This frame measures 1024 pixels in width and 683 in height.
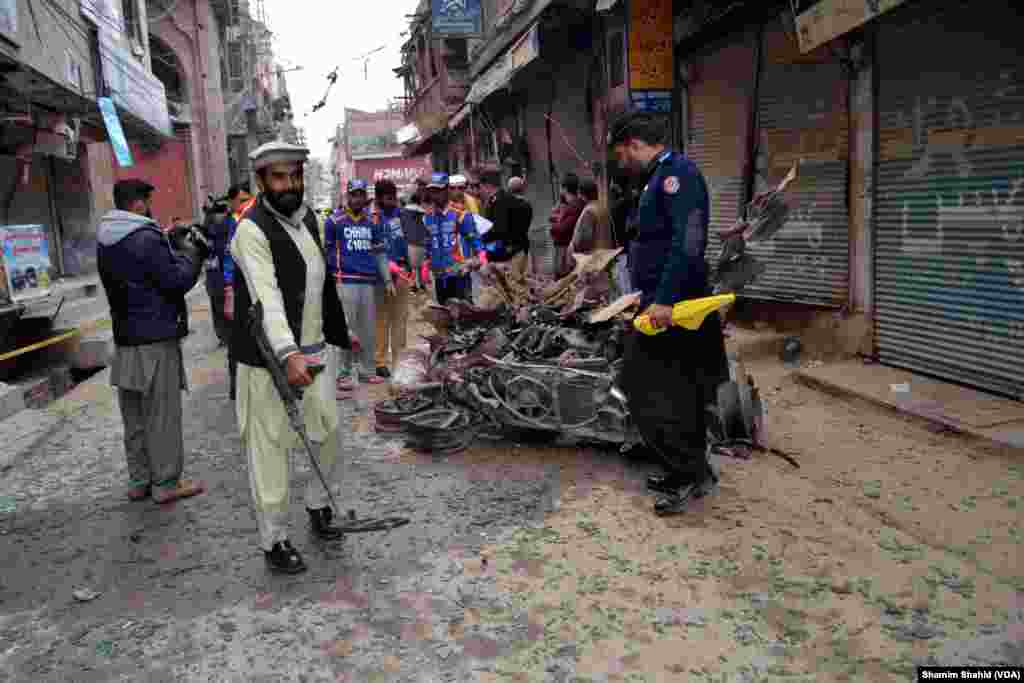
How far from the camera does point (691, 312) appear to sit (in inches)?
148

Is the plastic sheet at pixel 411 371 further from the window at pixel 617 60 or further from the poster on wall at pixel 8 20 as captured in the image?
the poster on wall at pixel 8 20

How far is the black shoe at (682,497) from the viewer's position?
405cm

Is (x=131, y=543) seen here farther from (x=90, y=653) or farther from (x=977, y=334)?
(x=977, y=334)

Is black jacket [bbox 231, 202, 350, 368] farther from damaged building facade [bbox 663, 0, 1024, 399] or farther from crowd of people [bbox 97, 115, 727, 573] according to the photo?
damaged building facade [bbox 663, 0, 1024, 399]

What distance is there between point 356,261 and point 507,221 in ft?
9.30

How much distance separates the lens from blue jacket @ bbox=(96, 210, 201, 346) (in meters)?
4.40

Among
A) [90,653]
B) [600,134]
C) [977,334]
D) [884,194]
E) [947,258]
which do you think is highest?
[600,134]

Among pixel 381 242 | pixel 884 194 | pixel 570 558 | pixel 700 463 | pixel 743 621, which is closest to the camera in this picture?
pixel 743 621

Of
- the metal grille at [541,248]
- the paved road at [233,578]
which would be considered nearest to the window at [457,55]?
the metal grille at [541,248]

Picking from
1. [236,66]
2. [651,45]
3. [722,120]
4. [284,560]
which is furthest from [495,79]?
[236,66]

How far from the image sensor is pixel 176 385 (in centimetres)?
462

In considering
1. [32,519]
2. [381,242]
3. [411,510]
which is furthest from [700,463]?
[381,242]

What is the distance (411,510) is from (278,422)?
1.09m

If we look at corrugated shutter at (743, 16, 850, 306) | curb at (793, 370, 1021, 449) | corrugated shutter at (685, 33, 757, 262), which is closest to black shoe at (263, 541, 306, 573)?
curb at (793, 370, 1021, 449)
